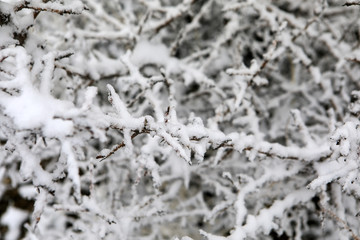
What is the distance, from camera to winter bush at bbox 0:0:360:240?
3.84 ft

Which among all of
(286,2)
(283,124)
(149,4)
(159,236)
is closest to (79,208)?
(159,236)

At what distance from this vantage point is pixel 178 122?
1.37m

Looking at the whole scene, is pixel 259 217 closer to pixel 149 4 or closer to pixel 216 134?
pixel 216 134

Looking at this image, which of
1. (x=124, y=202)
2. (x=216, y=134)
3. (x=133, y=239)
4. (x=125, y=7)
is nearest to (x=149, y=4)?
(x=125, y=7)

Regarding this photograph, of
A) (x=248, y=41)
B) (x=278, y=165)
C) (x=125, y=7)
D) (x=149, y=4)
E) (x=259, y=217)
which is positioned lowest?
(x=259, y=217)

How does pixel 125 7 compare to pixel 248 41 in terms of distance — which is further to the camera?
pixel 125 7

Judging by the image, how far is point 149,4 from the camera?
2479 millimetres

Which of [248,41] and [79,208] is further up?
[248,41]

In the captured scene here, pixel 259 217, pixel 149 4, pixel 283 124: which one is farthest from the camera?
pixel 283 124

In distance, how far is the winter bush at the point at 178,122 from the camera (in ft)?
3.84

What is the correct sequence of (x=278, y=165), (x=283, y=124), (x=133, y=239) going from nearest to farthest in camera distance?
(x=278, y=165), (x=133, y=239), (x=283, y=124)

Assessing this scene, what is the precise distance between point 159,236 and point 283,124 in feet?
4.98

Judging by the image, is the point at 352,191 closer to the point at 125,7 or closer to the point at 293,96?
the point at 293,96

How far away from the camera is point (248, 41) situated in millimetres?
3051
